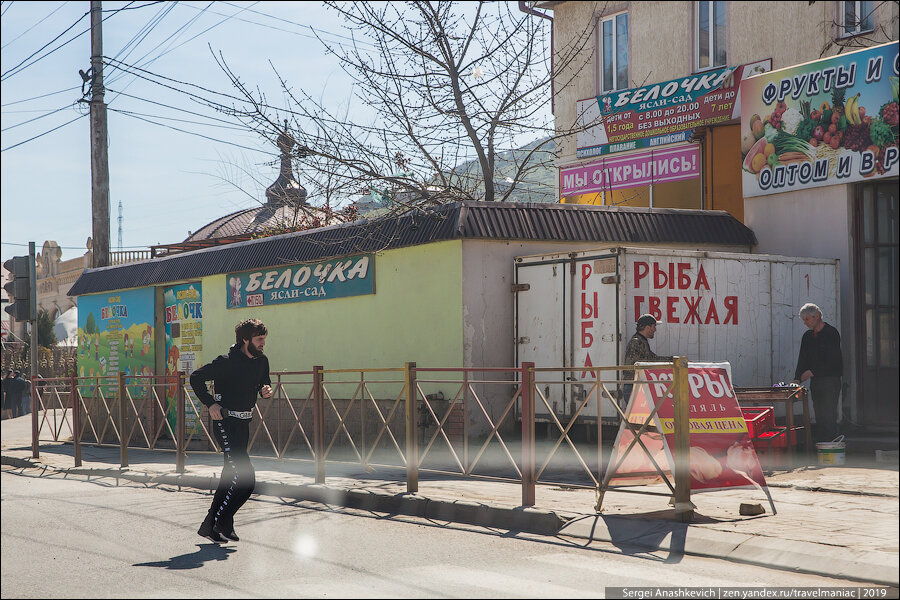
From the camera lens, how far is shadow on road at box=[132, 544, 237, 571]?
669cm

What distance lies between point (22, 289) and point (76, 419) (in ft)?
10.9

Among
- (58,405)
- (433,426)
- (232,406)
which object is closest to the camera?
(232,406)

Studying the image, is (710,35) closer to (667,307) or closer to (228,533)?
(667,307)

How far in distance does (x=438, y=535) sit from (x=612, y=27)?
15621mm

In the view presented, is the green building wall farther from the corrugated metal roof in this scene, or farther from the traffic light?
the traffic light

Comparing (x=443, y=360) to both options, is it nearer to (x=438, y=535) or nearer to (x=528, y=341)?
(x=528, y=341)

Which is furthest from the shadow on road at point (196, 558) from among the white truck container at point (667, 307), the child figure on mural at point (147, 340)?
the child figure on mural at point (147, 340)

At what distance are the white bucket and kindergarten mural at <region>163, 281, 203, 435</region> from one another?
1191cm

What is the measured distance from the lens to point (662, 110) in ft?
65.0

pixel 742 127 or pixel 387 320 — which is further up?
pixel 742 127

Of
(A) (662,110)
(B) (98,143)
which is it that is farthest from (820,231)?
(B) (98,143)

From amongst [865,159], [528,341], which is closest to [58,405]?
[528,341]

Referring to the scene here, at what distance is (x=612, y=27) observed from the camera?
21.0m

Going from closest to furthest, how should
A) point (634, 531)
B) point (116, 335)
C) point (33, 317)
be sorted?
point (634, 531)
point (33, 317)
point (116, 335)
